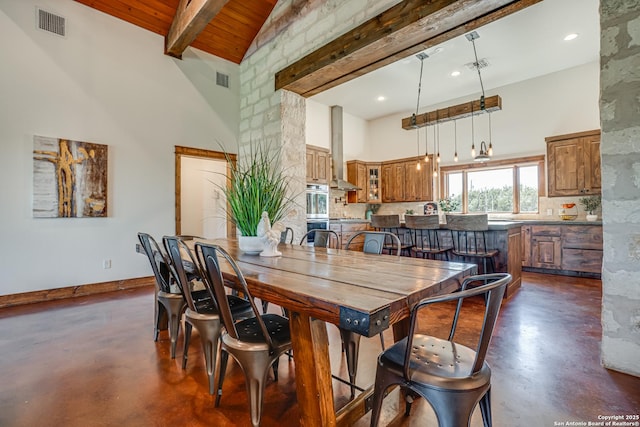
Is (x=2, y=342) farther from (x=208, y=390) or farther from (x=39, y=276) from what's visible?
(x=208, y=390)

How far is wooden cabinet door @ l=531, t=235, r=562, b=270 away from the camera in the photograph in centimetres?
496

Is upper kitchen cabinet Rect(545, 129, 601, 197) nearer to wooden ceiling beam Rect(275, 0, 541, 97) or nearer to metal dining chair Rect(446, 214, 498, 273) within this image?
metal dining chair Rect(446, 214, 498, 273)

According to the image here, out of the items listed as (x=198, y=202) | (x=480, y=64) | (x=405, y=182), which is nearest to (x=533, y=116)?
(x=480, y=64)

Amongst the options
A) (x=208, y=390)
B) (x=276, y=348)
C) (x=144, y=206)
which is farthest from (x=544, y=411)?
(x=144, y=206)

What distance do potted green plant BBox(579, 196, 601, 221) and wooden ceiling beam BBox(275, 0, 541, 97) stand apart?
162 inches

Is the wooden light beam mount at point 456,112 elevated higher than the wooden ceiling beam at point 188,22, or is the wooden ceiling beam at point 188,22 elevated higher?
the wooden ceiling beam at point 188,22

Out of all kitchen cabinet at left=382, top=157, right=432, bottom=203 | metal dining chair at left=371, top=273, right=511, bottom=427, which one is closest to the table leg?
metal dining chair at left=371, top=273, right=511, bottom=427

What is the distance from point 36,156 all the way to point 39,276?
4.76 ft

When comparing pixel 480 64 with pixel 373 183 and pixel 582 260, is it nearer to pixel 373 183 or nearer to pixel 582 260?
pixel 373 183

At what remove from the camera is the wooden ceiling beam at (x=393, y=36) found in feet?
8.48

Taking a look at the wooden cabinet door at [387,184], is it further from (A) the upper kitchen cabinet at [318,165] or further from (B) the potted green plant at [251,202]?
(B) the potted green plant at [251,202]

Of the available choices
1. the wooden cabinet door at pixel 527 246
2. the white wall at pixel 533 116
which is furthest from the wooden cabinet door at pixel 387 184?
the wooden cabinet door at pixel 527 246

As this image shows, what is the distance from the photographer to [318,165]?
21.3ft

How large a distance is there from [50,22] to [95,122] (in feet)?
4.03
